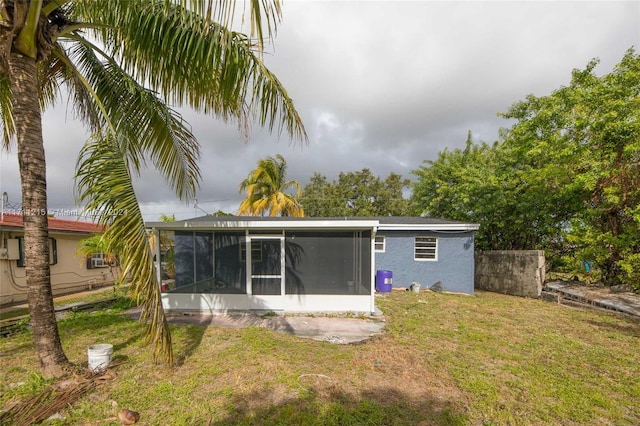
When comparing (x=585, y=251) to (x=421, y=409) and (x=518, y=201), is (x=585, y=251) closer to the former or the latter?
(x=518, y=201)

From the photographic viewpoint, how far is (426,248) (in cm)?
1162

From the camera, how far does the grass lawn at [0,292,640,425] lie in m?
3.30

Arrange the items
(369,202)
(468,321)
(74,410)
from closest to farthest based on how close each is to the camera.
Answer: (74,410) < (468,321) < (369,202)

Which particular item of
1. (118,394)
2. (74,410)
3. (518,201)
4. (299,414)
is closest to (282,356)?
(299,414)

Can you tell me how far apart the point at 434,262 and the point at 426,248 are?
644mm

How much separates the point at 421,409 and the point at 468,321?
4543 millimetres

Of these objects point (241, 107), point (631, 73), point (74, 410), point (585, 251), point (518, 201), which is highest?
point (631, 73)

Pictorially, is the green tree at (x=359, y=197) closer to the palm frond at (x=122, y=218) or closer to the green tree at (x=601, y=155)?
the green tree at (x=601, y=155)

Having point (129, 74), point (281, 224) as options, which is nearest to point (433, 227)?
point (281, 224)

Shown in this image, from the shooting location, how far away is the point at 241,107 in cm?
380

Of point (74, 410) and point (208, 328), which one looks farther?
point (208, 328)

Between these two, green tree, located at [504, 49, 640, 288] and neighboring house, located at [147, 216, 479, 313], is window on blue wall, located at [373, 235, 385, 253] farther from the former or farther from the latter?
green tree, located at [504, 49, 640, 288]

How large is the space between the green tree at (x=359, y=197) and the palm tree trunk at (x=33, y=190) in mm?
22226

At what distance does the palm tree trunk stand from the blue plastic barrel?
9.27 meters
